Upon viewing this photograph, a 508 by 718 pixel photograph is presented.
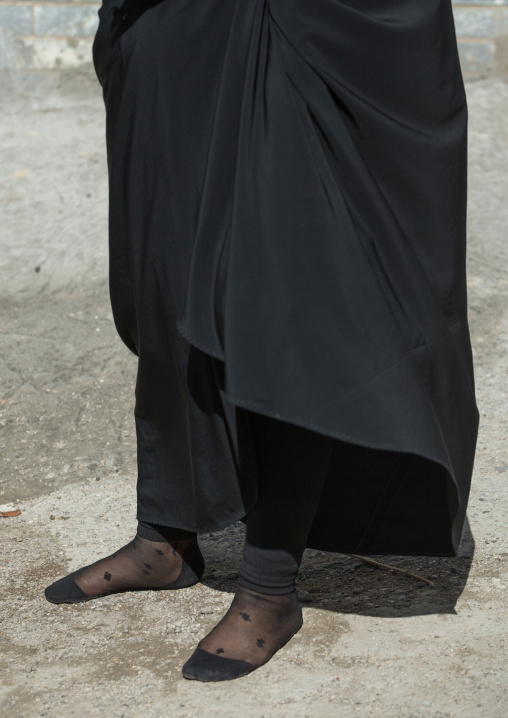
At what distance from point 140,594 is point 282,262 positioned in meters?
0.97

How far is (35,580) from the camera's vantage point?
2.20 metres

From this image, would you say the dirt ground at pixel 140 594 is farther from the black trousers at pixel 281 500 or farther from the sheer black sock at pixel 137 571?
the black trousers at pixel 281 500

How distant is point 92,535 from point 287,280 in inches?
48.2

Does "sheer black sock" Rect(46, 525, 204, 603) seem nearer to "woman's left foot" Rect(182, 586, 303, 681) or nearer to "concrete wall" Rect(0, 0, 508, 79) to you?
"woman's left foot" Rect(182, 586, 303, 681)

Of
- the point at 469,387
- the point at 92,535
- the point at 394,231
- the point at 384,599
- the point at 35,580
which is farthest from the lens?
the point at 92,535

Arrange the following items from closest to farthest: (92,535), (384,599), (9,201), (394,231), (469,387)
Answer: (394,231), (469,387), (384,599), (92,535), (9,201)

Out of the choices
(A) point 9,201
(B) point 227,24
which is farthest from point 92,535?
(A) point 9,201

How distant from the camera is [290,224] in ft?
4.94

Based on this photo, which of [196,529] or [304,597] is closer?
[196,529]

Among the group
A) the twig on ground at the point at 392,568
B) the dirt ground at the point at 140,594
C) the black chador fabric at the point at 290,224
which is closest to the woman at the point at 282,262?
the black chador fabric at the point at 290,224

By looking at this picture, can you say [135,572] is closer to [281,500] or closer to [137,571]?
[137,571]

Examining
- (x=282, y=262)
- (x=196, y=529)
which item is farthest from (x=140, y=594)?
(x=282, y=262)

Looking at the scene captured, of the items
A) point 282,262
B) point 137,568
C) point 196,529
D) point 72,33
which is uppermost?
point 282,262

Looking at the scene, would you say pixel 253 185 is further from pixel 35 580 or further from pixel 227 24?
pixel 35 580
